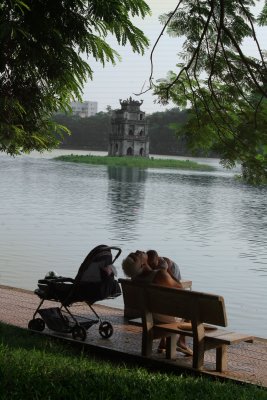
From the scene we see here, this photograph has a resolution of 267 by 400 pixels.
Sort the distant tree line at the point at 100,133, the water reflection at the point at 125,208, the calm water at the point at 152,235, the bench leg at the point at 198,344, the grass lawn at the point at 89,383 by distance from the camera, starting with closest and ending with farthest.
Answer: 1. the grass lawn at the point at 89,383
2. the bench leg at the point at 198,344
3. the calm water at the point at 152,235
4. the water reflection at the point at 125,208
5. the distant tree line at the point at 100,133

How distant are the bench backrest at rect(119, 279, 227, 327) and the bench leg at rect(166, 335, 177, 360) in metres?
0.26

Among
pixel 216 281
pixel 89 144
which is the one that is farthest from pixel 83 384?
pixel 89 144

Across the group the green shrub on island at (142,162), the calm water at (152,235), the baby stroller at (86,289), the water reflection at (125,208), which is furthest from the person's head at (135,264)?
the green shrub on island at (142,162)

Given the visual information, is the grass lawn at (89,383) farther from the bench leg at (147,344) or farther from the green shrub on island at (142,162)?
the green shrub on island at (142,162)

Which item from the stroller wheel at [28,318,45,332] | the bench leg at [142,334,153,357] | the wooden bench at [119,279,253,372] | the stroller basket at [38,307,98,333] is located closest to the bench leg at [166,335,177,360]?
the wooden bench at [119,279,253,372]

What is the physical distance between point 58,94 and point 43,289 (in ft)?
14.2

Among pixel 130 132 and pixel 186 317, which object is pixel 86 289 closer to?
pixel 186 317

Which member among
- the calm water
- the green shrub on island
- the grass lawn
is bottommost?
the green shrub on island

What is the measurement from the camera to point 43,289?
8062mm

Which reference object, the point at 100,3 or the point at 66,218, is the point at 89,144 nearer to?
the point at 66,218

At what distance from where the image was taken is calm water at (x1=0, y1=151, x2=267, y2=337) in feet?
57.4

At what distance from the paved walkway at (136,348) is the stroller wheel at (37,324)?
0.10m

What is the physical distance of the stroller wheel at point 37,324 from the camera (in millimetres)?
8164

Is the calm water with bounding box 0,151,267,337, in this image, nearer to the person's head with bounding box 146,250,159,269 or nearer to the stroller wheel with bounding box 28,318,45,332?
the stroller wheel with bounding box 28,318,45,332
